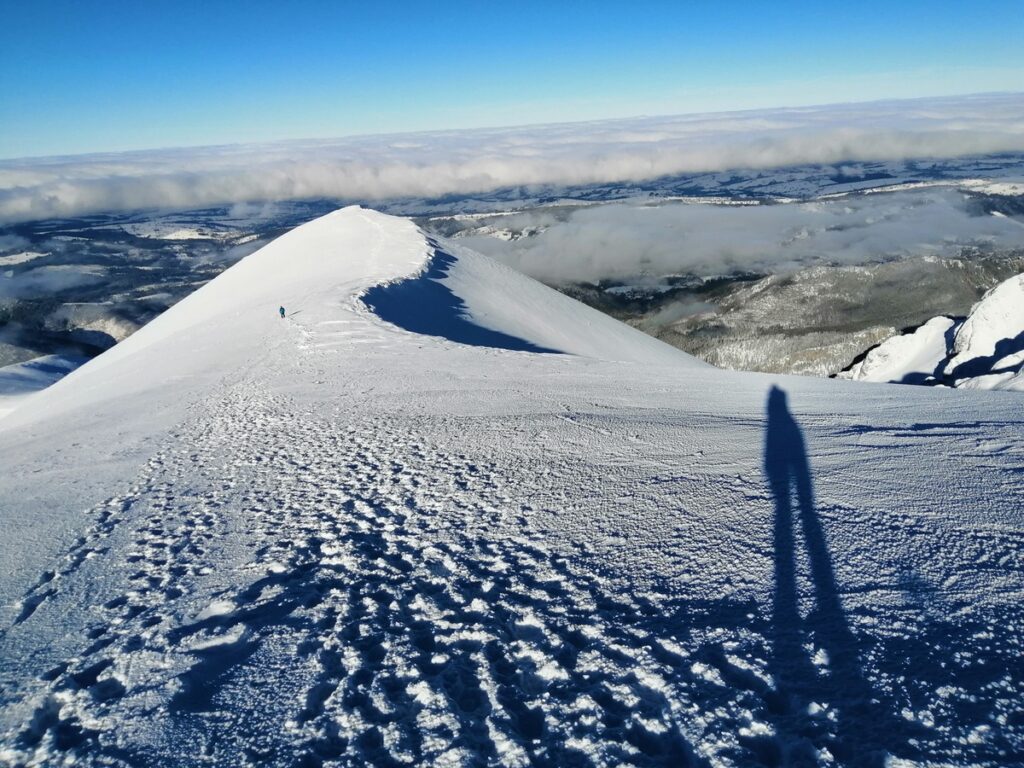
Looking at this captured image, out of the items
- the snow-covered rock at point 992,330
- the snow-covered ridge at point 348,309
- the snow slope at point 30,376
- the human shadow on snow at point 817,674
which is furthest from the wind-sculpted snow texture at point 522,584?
the snow-covered rock at point 992,330

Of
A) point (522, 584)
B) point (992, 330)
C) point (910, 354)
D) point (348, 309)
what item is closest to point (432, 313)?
point (348, 309)

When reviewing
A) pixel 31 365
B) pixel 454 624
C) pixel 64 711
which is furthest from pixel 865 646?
pixel 31 365

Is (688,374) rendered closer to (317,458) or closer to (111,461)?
(317,458)

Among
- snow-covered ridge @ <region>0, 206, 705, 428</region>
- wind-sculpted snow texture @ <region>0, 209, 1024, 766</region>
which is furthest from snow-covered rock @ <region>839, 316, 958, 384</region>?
wind-sculpted snow texture @ <region>0, 209, 1024, 766</region>

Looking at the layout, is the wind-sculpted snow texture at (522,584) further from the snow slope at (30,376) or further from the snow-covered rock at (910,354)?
the snow-covered rock at (910,354)

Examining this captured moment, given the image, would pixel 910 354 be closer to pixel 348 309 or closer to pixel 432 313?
pixel 432 313

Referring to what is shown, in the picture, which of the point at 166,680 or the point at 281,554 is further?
the point at 281,554
